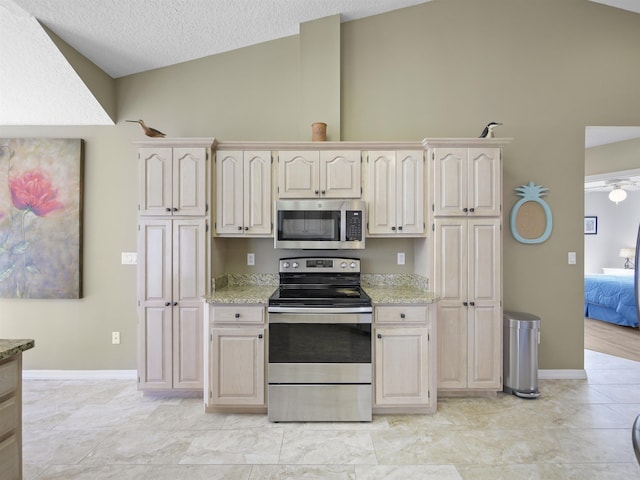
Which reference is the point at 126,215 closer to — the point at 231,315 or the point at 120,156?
the point at 120,156

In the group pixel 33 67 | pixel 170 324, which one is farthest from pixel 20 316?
pixel 33 67

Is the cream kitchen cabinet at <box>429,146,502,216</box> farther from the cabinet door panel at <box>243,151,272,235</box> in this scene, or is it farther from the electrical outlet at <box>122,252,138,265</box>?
the electrical outlet at <box>122,252,138,265</box>

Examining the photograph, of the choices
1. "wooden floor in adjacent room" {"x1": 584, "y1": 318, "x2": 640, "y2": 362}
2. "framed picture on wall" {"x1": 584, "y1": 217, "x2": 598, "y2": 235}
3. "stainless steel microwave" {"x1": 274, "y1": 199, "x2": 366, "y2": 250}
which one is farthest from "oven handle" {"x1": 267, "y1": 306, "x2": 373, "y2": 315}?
"framed picture on wall" {"x1": 584, "y1": 217, "x2": 598, "y2": 235}

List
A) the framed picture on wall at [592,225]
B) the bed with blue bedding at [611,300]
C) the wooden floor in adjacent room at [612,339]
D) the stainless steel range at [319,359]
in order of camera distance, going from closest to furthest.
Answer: the stainless steel range at [319,359] → the wooden floor in adjacent room at [612,339] → the bed with blue bedding at [611,300] → the framed picture on wall at [592,225]

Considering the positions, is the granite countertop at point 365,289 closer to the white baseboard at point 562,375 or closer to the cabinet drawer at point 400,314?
the cabinet drawer at point 400,314

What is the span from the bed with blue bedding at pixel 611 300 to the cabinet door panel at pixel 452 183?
3915mm

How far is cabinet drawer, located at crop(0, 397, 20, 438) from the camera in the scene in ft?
4.63

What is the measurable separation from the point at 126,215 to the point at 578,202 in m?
4.38

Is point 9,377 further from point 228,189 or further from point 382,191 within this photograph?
point 382,191

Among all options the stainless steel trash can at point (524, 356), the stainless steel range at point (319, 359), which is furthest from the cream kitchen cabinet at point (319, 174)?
the stainless steel trash can at point (524, 356)

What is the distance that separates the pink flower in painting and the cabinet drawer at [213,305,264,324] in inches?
78.8

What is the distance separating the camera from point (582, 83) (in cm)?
323

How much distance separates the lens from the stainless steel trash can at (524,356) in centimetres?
281

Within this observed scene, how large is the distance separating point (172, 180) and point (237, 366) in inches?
62.1
